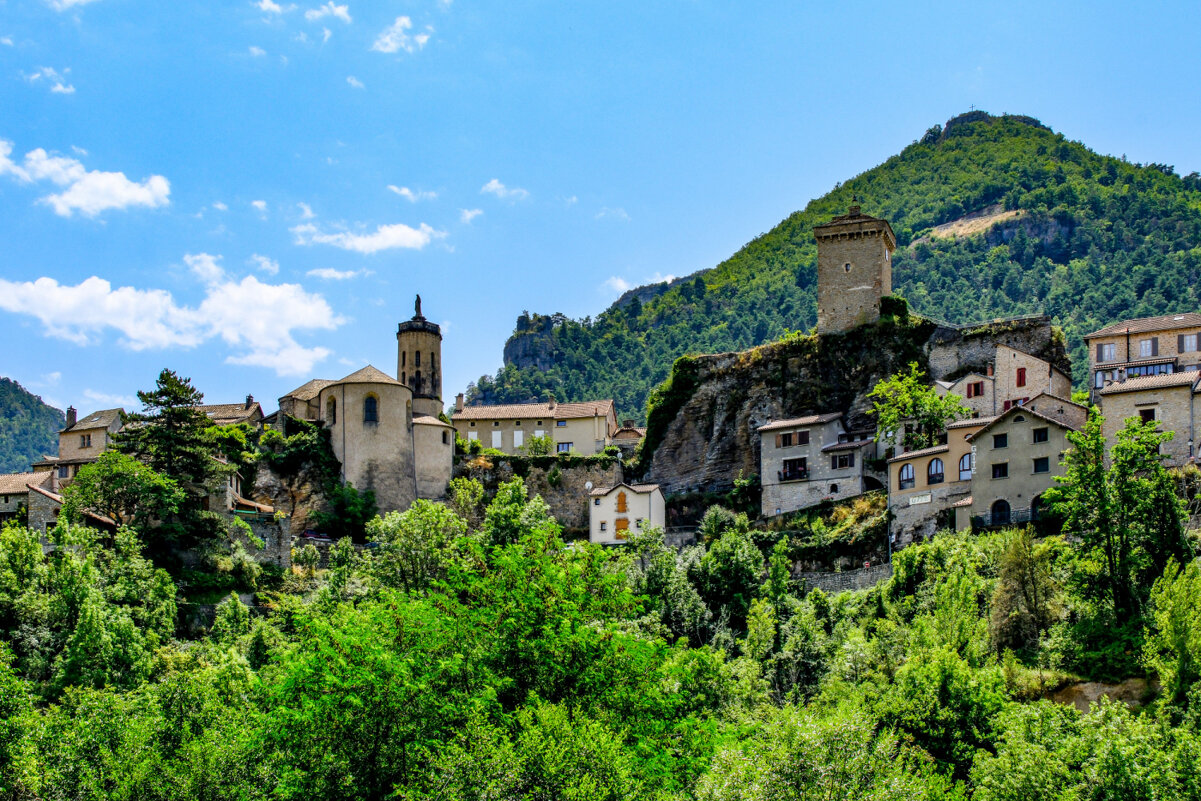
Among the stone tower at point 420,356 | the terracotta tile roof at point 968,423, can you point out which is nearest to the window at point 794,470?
the terracotta tile roof at point 968,423

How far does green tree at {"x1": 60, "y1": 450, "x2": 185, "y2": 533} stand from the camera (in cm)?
6550

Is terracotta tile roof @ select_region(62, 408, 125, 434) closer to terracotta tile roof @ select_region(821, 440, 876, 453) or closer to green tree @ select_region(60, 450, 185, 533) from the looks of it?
green tree @ select_region(60, 450, 185, 533)

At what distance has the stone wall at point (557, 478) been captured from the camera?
271 feet

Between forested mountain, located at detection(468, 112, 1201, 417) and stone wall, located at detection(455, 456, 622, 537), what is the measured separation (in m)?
86.3

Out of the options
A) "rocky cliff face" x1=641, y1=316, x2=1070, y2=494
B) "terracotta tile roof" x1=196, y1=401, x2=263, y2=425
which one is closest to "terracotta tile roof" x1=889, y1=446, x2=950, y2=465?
"rocky cliff face" x1=641, y1=316, x2=1070, y2=494

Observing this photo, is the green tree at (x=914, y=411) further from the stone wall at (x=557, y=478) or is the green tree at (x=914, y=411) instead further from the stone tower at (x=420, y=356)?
the stone tower at (x=420, y=356)

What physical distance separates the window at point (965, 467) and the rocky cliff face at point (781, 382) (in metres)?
15.4

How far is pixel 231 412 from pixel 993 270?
123629 mm

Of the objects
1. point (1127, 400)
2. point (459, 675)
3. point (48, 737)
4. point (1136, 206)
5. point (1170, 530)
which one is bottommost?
point (48, 737)

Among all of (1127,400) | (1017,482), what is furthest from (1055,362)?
(1017,482)

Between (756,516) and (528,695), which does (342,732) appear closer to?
(528,695)

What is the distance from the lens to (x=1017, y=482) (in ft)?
192

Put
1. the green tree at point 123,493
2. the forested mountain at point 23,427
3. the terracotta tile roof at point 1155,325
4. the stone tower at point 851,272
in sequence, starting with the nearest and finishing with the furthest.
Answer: the green tree at point 123,493 < the terracotta tile roof at point 1155,325 < the stone tower at point 851,272 < the forested mountain at point 23,427

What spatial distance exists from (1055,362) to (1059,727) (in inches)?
1685
